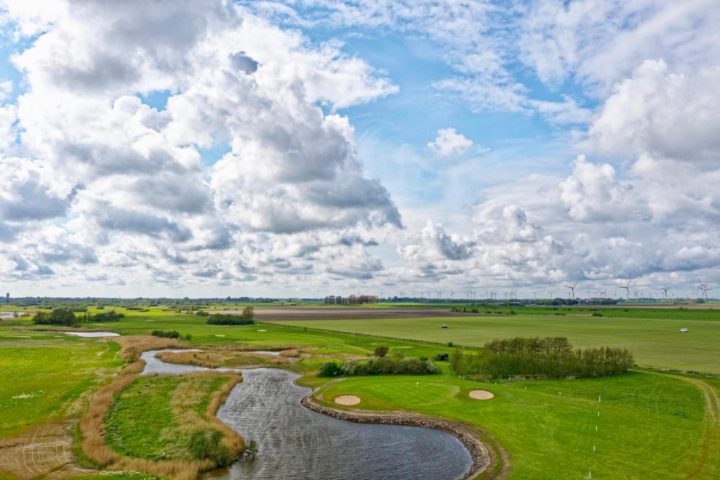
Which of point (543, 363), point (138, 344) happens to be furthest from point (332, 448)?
point (138, 344)

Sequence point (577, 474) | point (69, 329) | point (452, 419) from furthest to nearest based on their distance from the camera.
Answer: point (69, 329), point (452, 419), point (577, 474)

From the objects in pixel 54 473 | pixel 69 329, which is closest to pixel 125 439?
pixel 54 473

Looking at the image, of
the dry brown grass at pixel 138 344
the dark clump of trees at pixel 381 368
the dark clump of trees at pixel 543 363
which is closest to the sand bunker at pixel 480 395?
the dark clump of trees at pixel 543 363

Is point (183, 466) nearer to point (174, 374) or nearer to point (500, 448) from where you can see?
point (500, 448)

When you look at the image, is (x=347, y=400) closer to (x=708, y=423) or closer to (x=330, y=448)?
(x=330, y=448)

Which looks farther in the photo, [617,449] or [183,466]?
[617,449]

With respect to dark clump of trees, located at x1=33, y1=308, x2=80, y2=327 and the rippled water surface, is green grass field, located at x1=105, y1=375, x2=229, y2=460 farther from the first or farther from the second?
dark clump of trees, located at x1=33, y1=308, x2=80, y2=327
